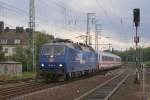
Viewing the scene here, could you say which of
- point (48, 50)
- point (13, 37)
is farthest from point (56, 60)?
point (13, 37)

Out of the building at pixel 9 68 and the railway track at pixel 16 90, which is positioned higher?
the building at pixel 9 68

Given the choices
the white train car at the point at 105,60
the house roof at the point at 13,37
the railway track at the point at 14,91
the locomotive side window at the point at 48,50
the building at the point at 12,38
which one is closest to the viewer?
the railway track at the point at 14,91

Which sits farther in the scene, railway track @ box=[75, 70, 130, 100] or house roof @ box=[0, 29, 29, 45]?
house roof @ box=[0, 29, 29, 45]

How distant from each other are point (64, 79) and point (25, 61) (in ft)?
99.8

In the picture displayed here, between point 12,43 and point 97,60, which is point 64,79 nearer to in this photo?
point 97,60

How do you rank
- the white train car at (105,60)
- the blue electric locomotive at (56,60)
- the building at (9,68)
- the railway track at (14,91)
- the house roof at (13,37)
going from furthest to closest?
the house roof at (13,37)
the white train car at (105,60)
the building at (9,68)
the blue electric locomotive at (56,60)
the railway track at (14,91)

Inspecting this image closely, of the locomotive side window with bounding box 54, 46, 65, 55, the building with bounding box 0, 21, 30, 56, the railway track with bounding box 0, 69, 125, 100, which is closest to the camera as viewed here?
the railway track with bounding box 0, 69, 125, 100

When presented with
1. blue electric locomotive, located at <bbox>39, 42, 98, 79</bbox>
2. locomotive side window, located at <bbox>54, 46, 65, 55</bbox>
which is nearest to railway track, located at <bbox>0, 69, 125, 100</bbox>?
blue electric locomotive, located at <bbox>39, 42, 98, 79</bbox>

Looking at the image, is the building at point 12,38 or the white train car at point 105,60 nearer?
the white train car at point 105,60

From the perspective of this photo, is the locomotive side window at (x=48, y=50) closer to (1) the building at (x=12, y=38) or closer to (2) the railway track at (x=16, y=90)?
(2) the railway track at (x=16, y=90)

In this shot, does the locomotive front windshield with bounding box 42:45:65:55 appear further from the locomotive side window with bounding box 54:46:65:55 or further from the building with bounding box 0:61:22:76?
the building with bounding box 0:61:22:76

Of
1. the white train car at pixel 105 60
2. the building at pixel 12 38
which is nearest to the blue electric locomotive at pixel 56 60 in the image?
the white train car at pixel 105 60

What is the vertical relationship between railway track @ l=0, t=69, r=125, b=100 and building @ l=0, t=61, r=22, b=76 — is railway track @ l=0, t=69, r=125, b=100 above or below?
below

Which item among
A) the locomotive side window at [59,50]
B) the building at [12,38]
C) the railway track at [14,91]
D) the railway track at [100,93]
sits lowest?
the railway track at [100,93]
